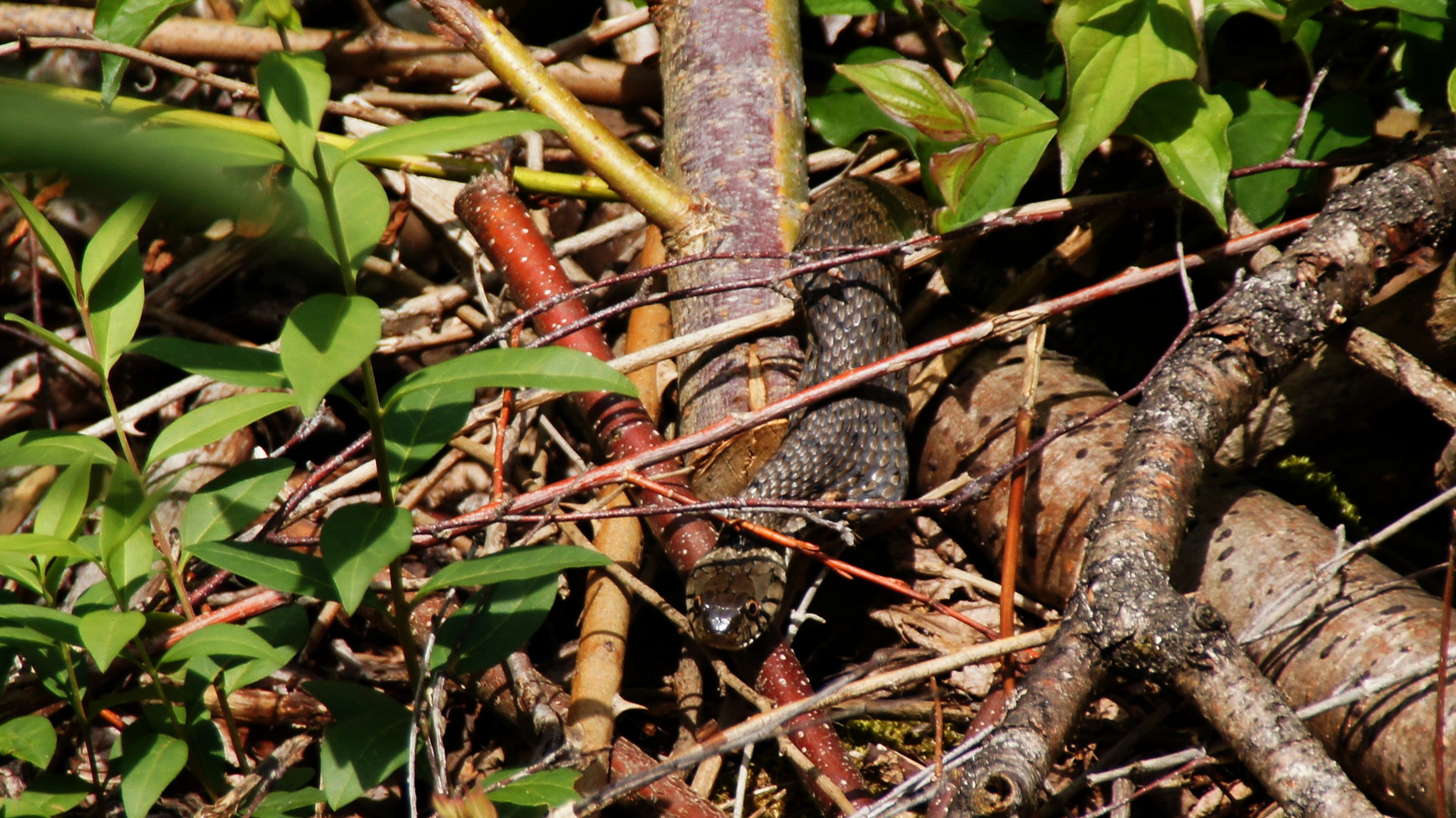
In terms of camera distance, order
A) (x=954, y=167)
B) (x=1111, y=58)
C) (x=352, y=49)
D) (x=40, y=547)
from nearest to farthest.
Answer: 1. (x=40, y=547)
2. (x=1111, y=58)
3. (x=954, y=167)
4. (x=352, y=49)

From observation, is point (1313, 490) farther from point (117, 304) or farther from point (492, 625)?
point (117, 304)

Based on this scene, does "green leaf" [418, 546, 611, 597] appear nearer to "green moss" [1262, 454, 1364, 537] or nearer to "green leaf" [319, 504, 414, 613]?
"green leaf" [319, 504, 414, 613]

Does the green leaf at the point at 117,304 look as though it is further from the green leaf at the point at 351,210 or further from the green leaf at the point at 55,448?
the green leaf at the point at 351,210

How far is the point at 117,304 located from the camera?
1754 millimetres

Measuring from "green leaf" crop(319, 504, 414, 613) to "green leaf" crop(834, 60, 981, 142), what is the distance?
152cm

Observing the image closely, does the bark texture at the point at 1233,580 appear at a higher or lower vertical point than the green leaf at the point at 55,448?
lower

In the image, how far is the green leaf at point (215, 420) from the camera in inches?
53.0

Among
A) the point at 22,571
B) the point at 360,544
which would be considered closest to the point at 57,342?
the point at 22,571

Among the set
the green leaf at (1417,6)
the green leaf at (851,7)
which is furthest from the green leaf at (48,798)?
the green leaf at (1417,6)

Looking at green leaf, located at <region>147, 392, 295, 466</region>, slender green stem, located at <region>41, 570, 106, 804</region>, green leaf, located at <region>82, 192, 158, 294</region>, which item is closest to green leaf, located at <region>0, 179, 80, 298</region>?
green leaf, located at <region>82, 192, 158, 294</region>

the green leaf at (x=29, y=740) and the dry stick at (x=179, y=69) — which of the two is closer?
the green leaf at (x=29, y=740)

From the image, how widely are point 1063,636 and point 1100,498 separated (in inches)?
28.2

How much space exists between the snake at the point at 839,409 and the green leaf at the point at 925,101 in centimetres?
48

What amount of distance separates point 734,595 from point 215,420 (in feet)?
4.49
